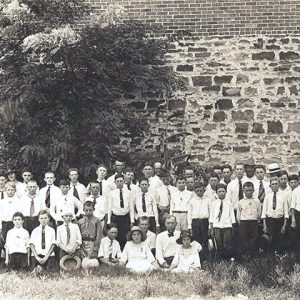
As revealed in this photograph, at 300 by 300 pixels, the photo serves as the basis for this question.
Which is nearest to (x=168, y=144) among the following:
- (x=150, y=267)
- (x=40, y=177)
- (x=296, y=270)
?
(x=40, y=177)

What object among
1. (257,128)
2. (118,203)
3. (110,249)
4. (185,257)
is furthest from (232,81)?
(110,249)

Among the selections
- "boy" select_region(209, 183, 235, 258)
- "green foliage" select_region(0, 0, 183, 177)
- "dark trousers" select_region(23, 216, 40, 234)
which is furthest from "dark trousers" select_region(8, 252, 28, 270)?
"boy" select_region(209, 183, 235, 258)

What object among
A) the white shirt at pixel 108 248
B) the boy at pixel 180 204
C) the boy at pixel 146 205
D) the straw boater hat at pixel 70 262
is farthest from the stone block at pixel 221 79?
the straw boater hat at pixel 70 262

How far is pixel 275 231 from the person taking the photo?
8.48m

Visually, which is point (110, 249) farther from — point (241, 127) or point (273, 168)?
point (241, 127)

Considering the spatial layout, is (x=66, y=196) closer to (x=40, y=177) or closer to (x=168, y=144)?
(x=40, y=177)

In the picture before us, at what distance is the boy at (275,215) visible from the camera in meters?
8.46

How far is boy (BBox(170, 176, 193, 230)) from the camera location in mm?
8695

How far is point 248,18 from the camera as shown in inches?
428

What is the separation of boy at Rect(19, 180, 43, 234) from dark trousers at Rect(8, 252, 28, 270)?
0.58 meters

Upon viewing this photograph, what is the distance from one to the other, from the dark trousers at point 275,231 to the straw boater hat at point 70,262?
8.67 ft

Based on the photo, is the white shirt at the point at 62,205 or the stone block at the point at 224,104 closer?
the white shirt at the point at 62,205

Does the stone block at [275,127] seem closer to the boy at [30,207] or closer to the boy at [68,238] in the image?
the boy at [68,238]

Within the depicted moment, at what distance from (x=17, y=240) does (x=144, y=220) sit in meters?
1.68
